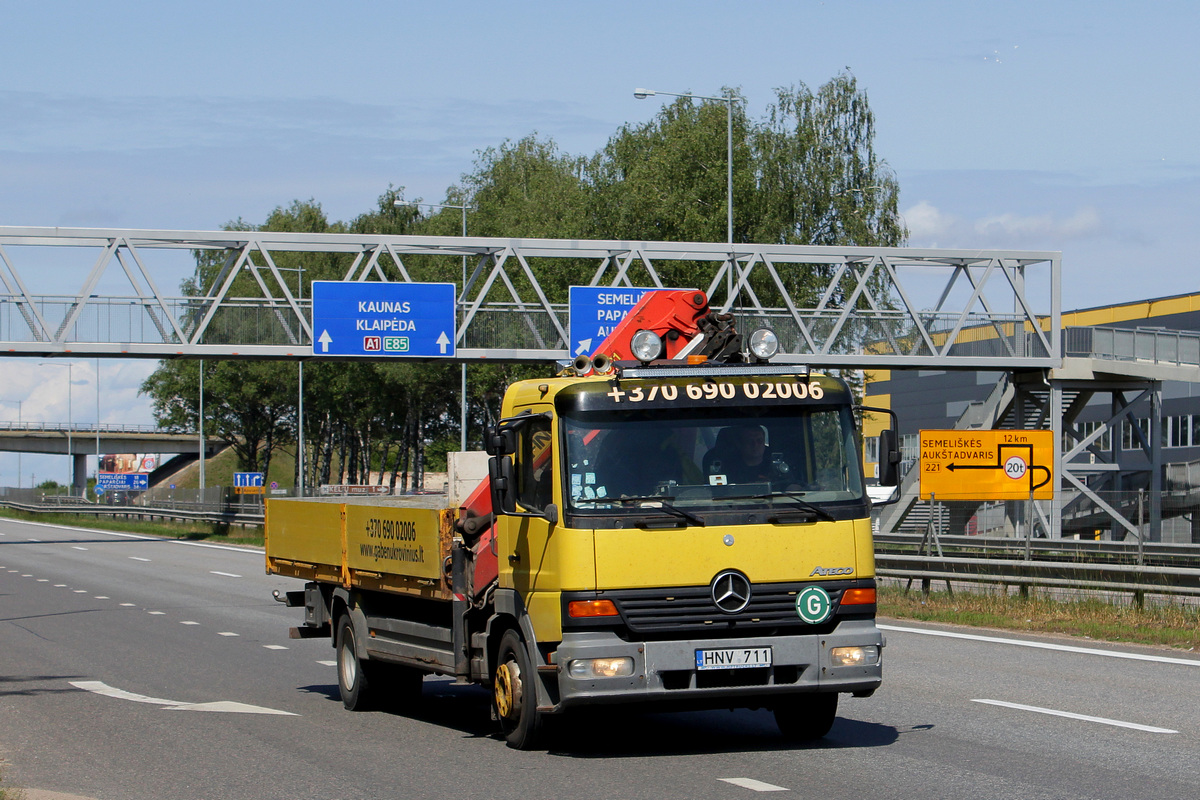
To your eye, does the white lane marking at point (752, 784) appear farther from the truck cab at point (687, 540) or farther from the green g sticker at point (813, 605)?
the green g sticker at point (813, 605)

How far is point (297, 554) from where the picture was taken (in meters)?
13.3

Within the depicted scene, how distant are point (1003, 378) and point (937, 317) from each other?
371cm

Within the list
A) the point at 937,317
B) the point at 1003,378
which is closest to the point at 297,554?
the point at 937,317

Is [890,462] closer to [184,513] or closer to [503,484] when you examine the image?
[503,484]

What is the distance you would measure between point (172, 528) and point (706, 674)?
177ft

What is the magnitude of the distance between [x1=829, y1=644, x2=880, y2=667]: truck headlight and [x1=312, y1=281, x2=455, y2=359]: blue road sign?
28557mm

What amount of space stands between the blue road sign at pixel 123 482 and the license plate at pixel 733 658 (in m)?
98.8

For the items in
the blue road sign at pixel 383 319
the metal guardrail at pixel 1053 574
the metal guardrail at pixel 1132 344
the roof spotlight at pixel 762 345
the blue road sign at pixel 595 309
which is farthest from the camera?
the metal guardrail at pixel 1132 344

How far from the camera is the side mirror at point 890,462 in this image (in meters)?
9.34

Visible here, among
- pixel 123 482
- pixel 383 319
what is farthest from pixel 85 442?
pixel 383 319

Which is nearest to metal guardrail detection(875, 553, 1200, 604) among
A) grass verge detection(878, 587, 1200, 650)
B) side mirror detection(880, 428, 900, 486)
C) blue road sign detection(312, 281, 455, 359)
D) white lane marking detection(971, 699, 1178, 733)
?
grass verge detection(878, 587, 1200, 650)

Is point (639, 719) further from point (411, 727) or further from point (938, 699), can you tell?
point (938, 699)

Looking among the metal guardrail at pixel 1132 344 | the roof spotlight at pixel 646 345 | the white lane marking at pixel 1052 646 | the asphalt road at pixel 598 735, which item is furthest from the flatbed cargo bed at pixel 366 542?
the metal guardrail at pixel 1132 344

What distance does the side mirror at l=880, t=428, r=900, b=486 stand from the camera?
9344 millimetres
